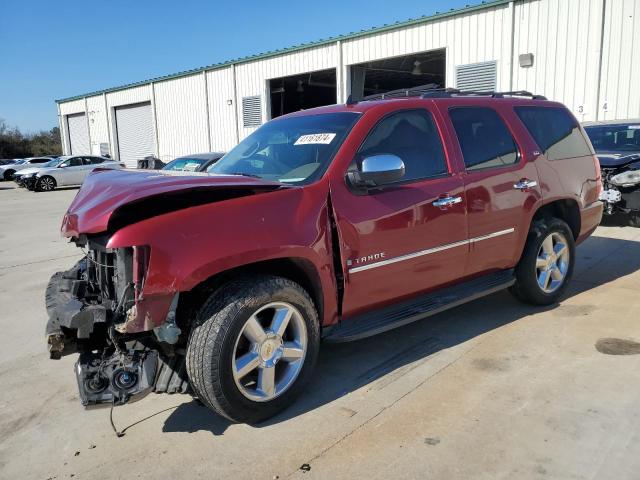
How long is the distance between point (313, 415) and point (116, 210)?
1636 millimetres

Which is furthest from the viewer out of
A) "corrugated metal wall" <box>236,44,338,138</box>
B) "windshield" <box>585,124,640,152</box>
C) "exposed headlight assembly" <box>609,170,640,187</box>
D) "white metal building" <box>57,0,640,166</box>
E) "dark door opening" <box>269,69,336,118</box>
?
"dark door opening" <box>269,69,336,118</box>

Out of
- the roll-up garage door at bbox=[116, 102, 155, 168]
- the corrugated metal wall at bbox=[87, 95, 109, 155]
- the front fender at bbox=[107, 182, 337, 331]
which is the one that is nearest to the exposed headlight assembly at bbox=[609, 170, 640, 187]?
the front fender at bbox=[107, 182, 337, 331]

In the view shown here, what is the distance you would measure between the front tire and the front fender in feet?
0.57

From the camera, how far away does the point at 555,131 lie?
4.95m

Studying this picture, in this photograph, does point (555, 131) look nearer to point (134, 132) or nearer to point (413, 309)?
point (413, 309)

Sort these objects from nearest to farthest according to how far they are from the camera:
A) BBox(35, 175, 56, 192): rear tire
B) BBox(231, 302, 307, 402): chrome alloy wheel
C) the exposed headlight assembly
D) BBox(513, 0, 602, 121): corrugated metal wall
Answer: BBox(231, 302, 307, 402): chrome alloy wheel
the exposed headlight assembly
BBox(513, 0, 602, 121): corrugated metal wall
BBox(35, 175, 56, 192): rear tire

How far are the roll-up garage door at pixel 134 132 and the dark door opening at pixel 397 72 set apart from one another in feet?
41.1

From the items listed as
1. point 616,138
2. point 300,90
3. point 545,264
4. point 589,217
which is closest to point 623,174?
point 616,138

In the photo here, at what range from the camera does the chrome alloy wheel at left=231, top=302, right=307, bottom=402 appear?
9.65 ft

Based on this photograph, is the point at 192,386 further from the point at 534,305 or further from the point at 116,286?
the point at 534,305

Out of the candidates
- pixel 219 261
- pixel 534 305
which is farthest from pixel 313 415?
pixel 534 305

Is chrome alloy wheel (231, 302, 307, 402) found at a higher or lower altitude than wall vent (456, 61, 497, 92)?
lower

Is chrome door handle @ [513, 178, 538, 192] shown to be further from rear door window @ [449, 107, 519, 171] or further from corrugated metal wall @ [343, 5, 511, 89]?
corrugated metal wall @ [343, 5, 511, 89]

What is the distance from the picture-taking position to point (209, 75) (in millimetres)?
24484
